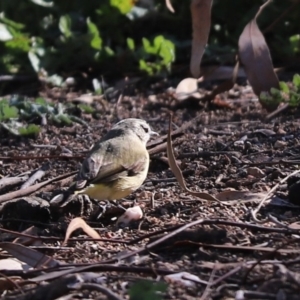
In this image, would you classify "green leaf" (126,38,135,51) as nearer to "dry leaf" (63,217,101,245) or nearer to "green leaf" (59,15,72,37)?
"green leaf" (59,15,72,37)

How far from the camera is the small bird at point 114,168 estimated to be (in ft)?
15.4

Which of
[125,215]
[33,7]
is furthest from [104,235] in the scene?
[33,7]

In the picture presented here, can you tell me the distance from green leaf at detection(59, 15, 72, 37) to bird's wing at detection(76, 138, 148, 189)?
2525 mm

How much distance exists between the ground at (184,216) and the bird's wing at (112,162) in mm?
163

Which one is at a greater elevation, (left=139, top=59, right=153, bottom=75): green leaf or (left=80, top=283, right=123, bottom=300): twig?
(left=80, top=283, right=123, bottom=300): twig

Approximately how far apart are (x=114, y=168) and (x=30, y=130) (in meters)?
1.49

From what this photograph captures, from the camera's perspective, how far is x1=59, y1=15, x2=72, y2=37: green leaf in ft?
24.8

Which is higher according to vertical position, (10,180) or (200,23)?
(200,23)

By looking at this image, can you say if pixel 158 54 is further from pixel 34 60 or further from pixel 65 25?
pixel 34 60

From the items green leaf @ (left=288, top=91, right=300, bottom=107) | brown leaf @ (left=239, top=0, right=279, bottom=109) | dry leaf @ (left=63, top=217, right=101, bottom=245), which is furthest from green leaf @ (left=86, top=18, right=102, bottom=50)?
dry leaf @ (left=63, top=217, right=101, bottom=245)

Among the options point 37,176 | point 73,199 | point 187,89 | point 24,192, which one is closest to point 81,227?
A: point 73,199

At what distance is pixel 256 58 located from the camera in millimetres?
6266

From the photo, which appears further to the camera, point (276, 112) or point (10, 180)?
point (276, 112)

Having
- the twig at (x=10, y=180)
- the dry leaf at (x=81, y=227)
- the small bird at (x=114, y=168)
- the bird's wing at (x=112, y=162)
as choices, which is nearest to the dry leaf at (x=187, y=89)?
the small bird at (x=114, y=168)
